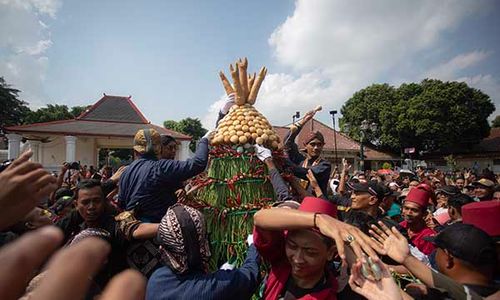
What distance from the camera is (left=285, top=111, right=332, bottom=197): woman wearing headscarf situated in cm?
346

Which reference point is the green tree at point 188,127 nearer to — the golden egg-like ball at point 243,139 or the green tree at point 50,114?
the green tree at point 50,114

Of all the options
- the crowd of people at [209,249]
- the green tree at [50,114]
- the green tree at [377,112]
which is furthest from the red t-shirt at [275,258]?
the green tree at [50,114]

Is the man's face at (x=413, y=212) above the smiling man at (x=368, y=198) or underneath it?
underneath

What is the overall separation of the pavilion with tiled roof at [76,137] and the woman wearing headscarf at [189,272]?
1801cm

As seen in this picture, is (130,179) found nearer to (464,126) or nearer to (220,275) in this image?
(220,275)

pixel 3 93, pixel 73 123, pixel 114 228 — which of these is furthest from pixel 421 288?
pixel 3 93

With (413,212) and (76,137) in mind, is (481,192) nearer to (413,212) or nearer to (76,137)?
(413,212)

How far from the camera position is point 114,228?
2508 millimetres

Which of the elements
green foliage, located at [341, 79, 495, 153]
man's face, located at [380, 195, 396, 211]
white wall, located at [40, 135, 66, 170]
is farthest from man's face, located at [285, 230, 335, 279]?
green foliage, located at [341, 79, 495, 153]

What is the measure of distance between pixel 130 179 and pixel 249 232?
1.33m

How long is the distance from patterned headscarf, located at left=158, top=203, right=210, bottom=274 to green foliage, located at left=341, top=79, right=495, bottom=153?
32.9m

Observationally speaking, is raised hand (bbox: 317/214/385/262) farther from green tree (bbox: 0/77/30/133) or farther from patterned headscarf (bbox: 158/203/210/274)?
green tree (bbox: 0/77/30/133)

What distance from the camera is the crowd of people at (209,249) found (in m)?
0.74

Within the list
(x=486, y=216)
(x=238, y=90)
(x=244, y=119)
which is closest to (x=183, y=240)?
(x=244, y=119)
